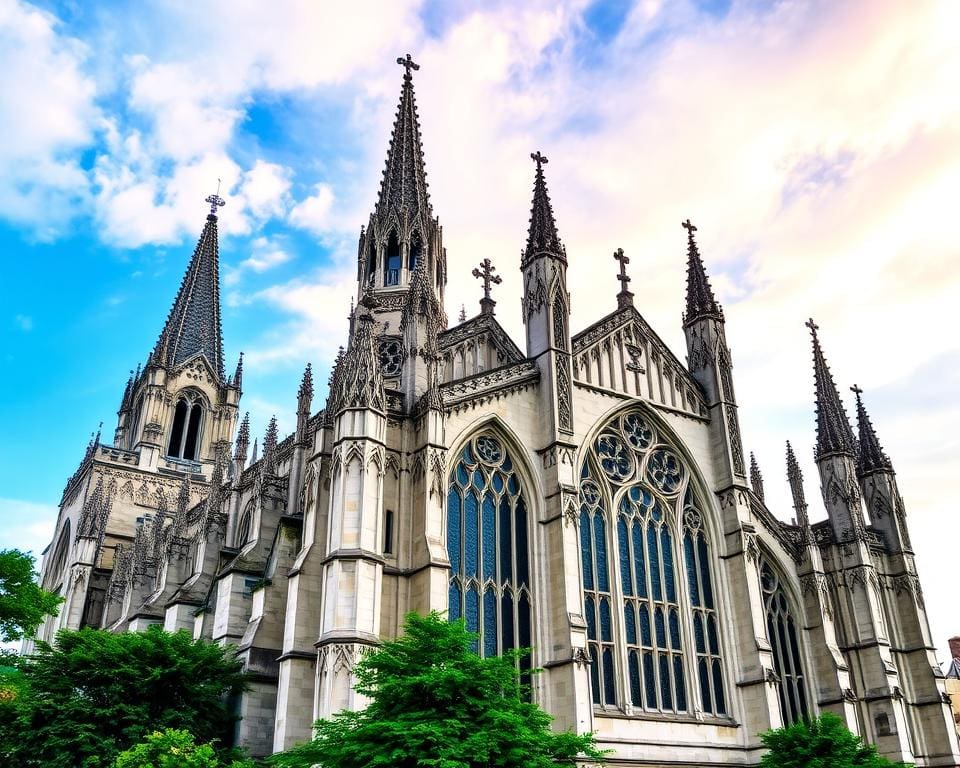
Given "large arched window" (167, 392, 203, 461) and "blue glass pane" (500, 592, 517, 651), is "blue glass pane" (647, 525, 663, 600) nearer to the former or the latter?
"blue glass pane" (500, 592, 517, 651)

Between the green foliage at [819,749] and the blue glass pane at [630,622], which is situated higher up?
the blue glass pane at [630,622]

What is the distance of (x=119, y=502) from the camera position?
2176 inches

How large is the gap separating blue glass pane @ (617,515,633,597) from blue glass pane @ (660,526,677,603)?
139 centimetres

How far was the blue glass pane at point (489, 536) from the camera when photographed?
25.7 m

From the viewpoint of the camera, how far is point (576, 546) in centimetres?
2612

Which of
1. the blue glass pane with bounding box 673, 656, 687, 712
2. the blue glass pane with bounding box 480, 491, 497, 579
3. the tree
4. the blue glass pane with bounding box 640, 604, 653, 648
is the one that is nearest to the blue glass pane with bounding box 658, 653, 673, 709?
the blue glass pane with bounding box 673, 656, 687, 712

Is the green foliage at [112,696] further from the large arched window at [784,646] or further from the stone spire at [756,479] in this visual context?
the stone spire at [756,479]

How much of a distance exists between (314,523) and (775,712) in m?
14.8

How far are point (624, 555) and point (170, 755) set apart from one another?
14.6 meters

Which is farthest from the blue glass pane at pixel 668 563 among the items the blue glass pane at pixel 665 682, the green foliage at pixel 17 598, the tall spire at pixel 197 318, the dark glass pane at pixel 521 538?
the tall spire at pixel 197 318

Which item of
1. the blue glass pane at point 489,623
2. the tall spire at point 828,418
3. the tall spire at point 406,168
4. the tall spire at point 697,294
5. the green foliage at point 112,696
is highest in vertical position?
the tall spire at point 406,168

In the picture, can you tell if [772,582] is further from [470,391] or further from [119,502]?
[119,502]

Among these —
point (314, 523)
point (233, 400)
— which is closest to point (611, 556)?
point (314, 523)

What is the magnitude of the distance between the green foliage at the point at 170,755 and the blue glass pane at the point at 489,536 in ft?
28.5
